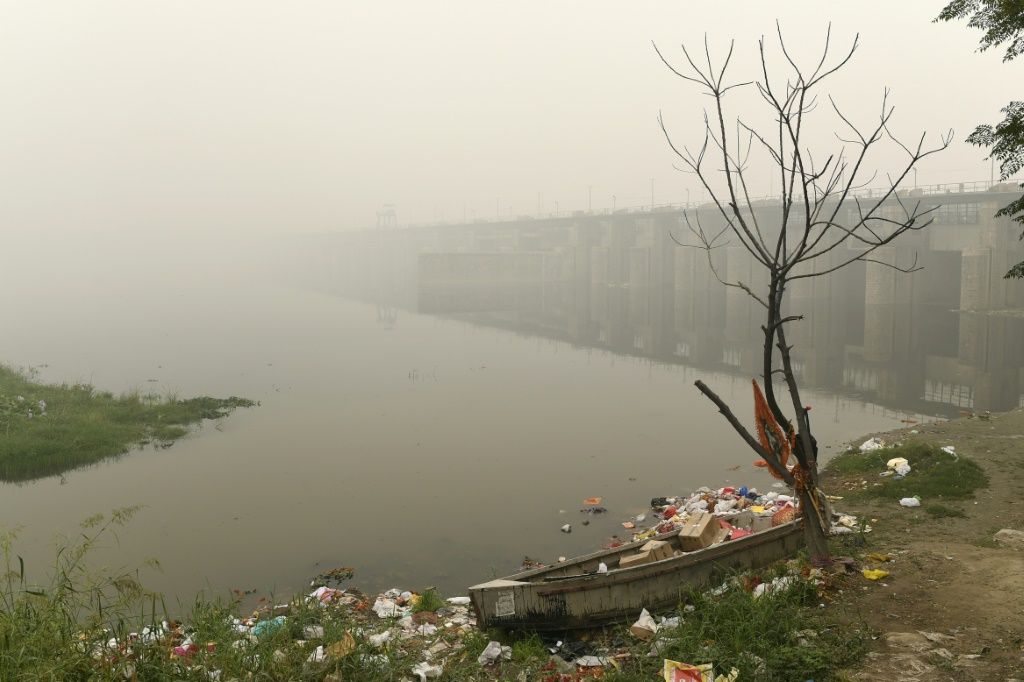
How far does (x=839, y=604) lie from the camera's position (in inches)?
260

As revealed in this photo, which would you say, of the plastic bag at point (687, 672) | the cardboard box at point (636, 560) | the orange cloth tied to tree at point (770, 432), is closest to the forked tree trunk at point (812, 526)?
the orange cloth tied to tree at point (770, 432)

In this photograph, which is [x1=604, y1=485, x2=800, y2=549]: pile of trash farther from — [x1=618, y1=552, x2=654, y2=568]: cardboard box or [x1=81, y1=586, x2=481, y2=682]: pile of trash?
[x1=81, y1=586, x2=481, y2=682]: pile of trash

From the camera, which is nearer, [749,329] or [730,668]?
[730,668]

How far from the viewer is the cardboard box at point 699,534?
25.6ft

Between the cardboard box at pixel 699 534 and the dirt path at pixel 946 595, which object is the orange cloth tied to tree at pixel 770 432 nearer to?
the cardboard box at pixel 699 534

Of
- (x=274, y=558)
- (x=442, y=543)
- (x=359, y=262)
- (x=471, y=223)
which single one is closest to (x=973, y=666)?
(x=442, y=543)

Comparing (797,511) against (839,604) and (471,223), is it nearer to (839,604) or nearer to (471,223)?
(839,604)

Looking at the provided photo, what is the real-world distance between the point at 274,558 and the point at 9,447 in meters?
8.55

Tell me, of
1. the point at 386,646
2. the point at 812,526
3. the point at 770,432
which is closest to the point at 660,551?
the point at 812,526

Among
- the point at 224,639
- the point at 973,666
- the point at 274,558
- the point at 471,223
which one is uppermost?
the point at 471,223

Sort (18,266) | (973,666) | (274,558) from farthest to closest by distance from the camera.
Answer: (18,266), (274,558), (973,666)

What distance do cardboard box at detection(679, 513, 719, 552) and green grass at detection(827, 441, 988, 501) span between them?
3.50 metres

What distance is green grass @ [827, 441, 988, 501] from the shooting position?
10477 millimetres

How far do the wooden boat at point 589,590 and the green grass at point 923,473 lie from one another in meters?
4.24
